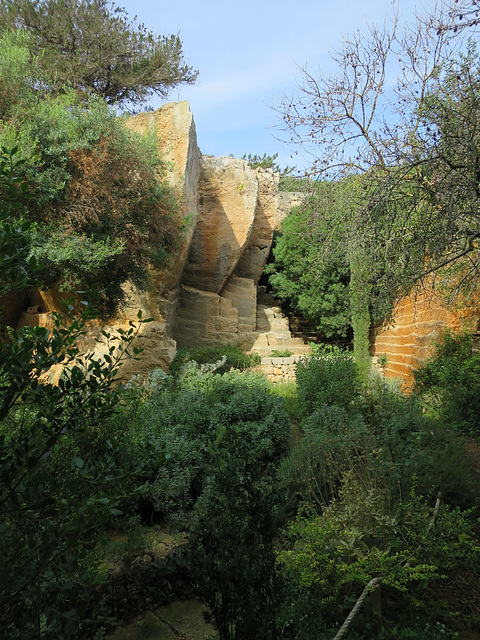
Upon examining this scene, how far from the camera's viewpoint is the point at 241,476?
2.12 m

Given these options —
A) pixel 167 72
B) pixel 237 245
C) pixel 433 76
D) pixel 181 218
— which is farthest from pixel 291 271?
pixel 433 76

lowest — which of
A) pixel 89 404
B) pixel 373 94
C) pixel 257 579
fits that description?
pixel 257 579

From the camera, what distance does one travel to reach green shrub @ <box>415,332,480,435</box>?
627cm

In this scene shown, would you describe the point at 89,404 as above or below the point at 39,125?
below

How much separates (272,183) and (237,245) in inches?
134

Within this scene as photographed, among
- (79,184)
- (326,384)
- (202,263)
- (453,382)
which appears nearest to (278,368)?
(326,384)

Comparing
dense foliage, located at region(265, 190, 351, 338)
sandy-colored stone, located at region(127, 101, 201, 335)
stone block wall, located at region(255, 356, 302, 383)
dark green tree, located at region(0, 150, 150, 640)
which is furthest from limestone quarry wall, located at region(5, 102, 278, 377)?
dark green tree, located at region(0, 150, 150, 640)

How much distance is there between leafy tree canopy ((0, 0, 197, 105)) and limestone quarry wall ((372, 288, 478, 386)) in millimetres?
11997

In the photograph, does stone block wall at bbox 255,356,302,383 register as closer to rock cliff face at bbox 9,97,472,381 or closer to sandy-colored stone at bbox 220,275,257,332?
rock cliff face at bbox 9,97,472,381

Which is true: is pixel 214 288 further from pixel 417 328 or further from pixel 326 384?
pixel 417 328

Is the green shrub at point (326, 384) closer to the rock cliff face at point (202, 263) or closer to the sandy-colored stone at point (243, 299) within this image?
the rock cliff face at point (202, 263)

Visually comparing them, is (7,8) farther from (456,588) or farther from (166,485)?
(456,588)

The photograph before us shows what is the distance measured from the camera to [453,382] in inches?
268

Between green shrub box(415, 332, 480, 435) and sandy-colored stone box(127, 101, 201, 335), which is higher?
sandy-colored stone box(127, 101, 201, 335)
